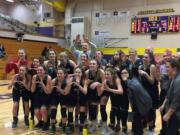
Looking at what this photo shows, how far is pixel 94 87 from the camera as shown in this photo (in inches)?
183

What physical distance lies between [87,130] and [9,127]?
1.53 metres

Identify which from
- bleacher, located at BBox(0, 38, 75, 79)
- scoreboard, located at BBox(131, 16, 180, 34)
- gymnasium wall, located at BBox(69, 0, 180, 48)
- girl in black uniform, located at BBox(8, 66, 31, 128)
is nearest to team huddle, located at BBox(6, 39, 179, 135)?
girl in black uniform, located at BBox(8, 66, 31, 128)

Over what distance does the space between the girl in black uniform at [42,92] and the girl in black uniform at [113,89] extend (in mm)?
1065

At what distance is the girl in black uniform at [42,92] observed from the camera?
16.1 ft


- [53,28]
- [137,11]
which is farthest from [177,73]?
[53,28]

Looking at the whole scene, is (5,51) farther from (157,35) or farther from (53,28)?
(157,35)

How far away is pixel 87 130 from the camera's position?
4.93 metres

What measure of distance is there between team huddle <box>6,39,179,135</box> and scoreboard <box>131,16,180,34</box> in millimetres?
11367

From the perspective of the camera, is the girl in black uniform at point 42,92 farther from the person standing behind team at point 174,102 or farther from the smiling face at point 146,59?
the person standing behind team at point 174,102

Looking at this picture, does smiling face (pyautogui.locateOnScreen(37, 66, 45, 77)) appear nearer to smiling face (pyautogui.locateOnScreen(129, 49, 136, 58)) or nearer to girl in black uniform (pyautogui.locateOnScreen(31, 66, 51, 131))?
girl in black uniform (pyautogui.locateOnScreen(31, 66, 51, 131))

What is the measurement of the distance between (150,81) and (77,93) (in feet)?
4.14

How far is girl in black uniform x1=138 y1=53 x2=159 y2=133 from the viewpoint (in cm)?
457

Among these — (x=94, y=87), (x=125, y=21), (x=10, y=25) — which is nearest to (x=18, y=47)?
(x=10, y=25)

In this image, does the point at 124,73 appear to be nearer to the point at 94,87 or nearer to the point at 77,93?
the point at 94,87
